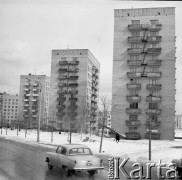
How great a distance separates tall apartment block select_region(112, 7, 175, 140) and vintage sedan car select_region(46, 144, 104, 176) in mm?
46066

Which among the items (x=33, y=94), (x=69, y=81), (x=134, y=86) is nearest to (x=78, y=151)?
(x=134, y=86)

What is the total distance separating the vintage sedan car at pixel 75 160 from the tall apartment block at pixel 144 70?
46066 mm

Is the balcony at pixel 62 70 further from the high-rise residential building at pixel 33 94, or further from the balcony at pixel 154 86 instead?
the balcony at pixel 154 86

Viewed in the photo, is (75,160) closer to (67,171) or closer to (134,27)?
(67,171)

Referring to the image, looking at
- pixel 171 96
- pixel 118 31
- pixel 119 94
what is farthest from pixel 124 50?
pixel 171 96

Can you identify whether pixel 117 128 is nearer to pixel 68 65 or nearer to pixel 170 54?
pixel 170 54

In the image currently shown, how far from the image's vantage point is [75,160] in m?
14.8

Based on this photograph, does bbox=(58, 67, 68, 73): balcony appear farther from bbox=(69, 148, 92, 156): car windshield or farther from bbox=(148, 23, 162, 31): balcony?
bbox=(69, 148, 92, 156): car windshield

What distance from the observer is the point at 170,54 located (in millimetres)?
62719

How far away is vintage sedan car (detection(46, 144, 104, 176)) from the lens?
48.5ft

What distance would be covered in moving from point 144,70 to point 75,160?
50.7 metres

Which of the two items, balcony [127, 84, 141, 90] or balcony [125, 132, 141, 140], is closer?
balcony [125, 132, 141, 140]

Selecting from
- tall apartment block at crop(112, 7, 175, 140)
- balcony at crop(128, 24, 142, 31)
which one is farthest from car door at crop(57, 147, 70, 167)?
balcony at crop(128, 24, 142, 31)

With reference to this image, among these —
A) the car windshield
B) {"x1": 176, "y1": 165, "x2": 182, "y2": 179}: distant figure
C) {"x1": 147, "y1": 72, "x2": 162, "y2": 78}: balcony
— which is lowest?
{"x1": 176, "y1": 165, "x2": 182, "y2": 179}: distant figure
